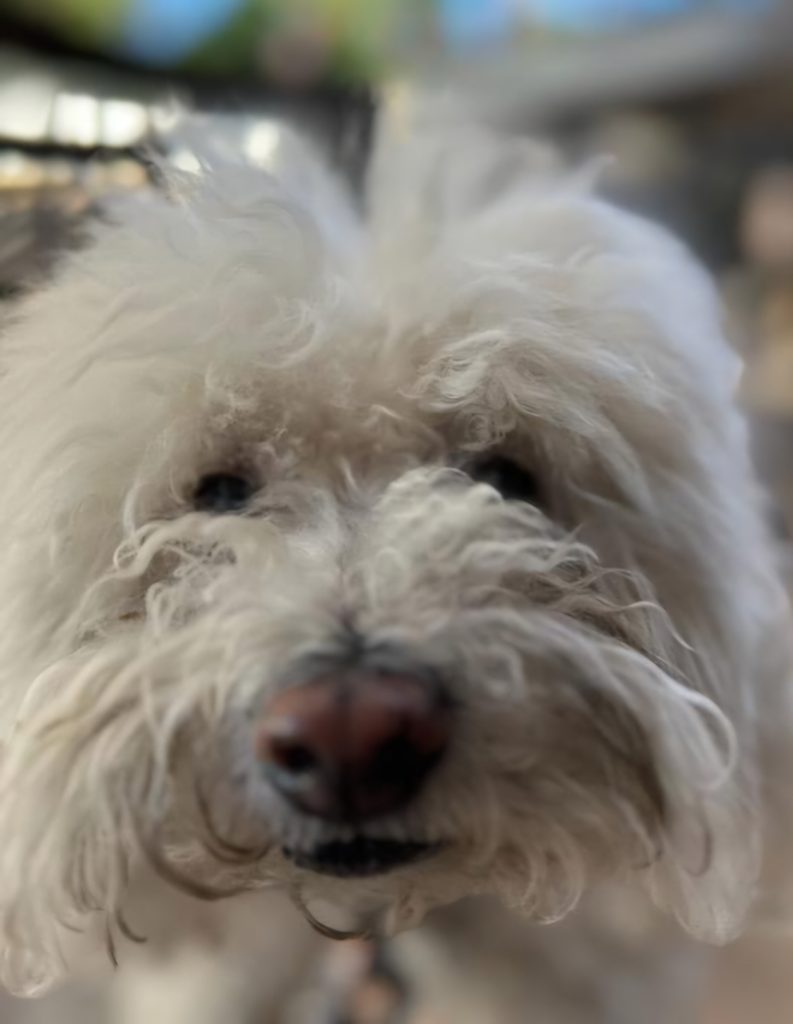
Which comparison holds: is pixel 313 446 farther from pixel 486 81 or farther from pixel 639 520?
pixel 486 81

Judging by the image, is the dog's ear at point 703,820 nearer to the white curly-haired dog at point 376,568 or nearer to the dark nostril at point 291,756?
the white curly-haired dog at point 376,568

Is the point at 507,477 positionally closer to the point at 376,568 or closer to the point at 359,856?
the point at 376,568

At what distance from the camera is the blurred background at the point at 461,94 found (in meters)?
0.81

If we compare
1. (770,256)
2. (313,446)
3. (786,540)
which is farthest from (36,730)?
(770,256)

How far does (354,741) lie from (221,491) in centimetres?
27

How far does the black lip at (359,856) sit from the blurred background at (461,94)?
440mm

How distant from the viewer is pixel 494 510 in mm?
650

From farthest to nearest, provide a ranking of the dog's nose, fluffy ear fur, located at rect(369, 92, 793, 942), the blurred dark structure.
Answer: the blurred dark structure, fluffy ear fur, located at rect(369, 92, 793, 942), the dog's nose

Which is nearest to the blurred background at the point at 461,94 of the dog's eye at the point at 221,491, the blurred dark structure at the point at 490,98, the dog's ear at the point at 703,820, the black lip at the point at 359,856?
the blurred dark structure at the point at 490,98

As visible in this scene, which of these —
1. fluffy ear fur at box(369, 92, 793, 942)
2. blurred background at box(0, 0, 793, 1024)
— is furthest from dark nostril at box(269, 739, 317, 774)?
blurred background at box(0, 0, 793, 1024)

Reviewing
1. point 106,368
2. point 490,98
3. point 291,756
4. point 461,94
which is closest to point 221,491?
point 106,368

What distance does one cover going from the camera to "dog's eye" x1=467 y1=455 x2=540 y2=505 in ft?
2.39

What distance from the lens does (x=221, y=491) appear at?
0.73 metres

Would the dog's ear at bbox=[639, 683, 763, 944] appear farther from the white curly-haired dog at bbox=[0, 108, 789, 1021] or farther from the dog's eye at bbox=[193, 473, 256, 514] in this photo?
the dog's eye at bbox=[193, 473, 256, 514]
